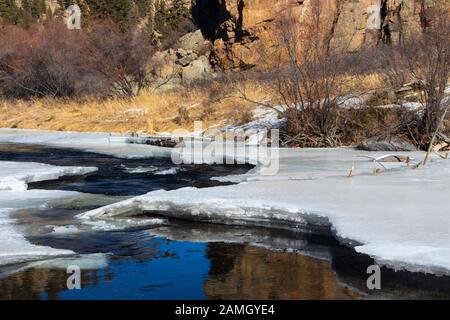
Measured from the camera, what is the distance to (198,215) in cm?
783

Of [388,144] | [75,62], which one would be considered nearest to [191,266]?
[388,144]

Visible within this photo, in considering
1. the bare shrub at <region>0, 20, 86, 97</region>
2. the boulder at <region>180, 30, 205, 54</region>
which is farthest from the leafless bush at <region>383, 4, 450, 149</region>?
the boulder at <region>180, 30, 205, 54</region>

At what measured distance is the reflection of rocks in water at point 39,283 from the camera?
514 cm

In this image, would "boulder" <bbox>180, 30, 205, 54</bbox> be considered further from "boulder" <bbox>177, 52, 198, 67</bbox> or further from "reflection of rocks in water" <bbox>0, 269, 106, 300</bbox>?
"reflection of rocks in water" <bbox>0, 269, 106, 300</bbox>

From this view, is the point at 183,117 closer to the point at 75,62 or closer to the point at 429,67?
the point at 429,67

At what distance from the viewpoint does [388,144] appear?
587 inches

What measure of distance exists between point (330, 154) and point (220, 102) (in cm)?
968

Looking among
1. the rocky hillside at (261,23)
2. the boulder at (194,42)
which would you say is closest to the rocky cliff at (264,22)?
the rocky hillside at (261,23)

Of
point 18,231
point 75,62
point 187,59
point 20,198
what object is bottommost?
point 18,231

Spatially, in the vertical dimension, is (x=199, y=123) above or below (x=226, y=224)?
above

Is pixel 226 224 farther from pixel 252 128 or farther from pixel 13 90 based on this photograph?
pixel 13 90

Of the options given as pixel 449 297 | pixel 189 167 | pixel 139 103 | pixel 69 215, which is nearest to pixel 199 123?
pixel 139 103

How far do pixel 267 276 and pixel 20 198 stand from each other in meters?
4.94

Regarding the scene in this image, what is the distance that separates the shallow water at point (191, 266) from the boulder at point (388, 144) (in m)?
8.27
